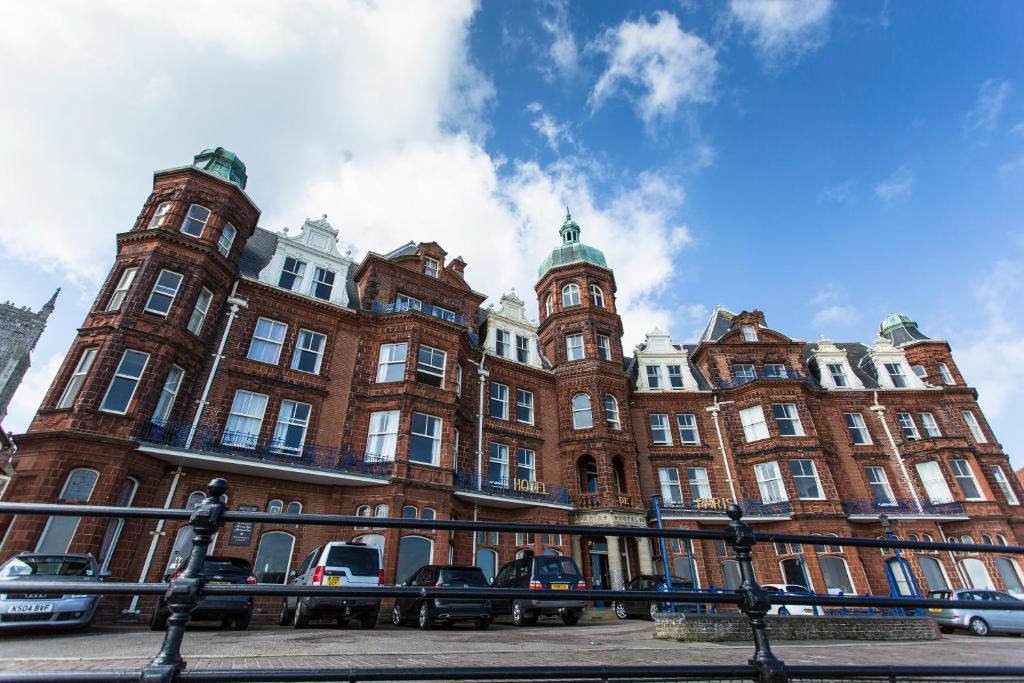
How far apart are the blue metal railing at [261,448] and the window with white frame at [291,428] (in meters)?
0.04

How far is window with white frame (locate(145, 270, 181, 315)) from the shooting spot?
19.3m

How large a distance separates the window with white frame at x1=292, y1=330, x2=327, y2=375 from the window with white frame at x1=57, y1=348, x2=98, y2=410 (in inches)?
271

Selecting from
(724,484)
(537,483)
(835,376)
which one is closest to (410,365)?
(537,483)

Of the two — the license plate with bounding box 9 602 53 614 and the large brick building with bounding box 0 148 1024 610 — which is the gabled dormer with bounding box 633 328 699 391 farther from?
the license plate with bounding box 9 602 53 614

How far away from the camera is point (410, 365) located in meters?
23.0

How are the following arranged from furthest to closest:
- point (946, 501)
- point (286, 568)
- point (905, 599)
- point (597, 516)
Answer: point (946, 501) < point (597, 516) < point (286, 568) < point (905, 599)

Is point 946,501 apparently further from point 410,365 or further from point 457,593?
point 457,593

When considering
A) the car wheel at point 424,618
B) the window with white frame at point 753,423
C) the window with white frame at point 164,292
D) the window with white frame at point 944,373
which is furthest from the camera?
the window with white frame at point 944,373

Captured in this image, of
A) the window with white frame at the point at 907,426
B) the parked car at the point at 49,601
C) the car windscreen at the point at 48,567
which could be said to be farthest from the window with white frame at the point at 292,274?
the window with white frame at the point at 907,426

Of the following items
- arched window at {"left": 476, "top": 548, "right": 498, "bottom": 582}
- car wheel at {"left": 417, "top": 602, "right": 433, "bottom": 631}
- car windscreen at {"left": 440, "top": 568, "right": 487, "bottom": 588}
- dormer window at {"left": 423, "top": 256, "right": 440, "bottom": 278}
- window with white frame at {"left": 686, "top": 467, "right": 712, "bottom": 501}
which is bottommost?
car wheel at {"left": 417, "top": 602, "right": 433, "bottom": 631}

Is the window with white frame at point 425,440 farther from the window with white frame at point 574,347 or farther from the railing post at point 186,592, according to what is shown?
the railing post at point 186,592

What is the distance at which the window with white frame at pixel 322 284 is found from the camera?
80.4ft

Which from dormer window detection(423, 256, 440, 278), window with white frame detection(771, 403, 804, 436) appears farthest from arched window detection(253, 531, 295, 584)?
window with white frame detection(771, 403, 804, 436)

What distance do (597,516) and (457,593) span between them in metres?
24.9
